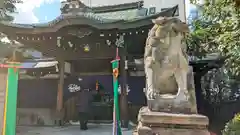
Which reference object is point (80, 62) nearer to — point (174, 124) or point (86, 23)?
point (86, 23)

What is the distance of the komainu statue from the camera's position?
13.2ft

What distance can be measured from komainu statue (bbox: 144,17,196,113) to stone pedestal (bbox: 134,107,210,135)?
39 centimetres

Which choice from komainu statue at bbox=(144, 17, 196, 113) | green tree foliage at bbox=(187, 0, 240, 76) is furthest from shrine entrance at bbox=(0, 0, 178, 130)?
komainu statue at bbox=(144, 17, 196, 113)

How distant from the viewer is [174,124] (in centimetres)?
365

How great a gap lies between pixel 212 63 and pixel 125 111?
16.7ft

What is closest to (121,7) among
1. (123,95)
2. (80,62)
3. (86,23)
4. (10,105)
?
(80,62)

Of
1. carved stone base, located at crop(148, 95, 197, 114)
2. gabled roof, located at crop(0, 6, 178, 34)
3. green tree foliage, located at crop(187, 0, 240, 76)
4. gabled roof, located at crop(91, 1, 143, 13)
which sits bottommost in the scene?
carved stone base, located at crop(148, 95, 197, 114)

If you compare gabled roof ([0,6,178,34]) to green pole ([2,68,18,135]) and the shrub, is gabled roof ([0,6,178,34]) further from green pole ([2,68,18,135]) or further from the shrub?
green pole ([2,68,18,135])

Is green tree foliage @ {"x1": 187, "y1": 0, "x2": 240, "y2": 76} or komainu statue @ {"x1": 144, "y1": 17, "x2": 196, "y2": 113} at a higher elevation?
green tree foliage @ {"x1": 187, "y1": 0, "x2": 240, "y2": 76}

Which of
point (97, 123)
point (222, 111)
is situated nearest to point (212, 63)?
point (222, 111)

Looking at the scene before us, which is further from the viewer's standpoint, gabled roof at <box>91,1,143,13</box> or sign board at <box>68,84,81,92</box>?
gabled roof at <box>91,1,143,13</box>

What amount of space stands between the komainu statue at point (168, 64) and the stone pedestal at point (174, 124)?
0.39 meters

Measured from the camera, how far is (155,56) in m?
4.16

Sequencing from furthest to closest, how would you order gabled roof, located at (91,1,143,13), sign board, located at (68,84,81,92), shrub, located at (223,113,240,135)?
gabled roof, located at (91,1,143,13)
sign board, located at (68,84,81,92)
shrub, located at (223,113,240,135)
